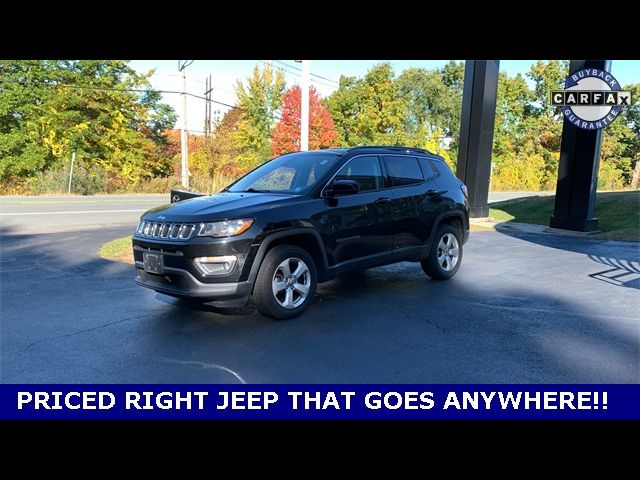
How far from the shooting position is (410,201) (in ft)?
Answer: 21.4

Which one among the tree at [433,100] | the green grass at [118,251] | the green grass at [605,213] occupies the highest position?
the tree at [433,100]

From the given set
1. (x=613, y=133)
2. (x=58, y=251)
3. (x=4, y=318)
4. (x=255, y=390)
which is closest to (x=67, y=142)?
(x=58, y=251)

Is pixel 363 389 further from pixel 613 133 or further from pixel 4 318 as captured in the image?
pixel 613 133

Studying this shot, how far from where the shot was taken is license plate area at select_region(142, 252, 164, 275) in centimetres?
489

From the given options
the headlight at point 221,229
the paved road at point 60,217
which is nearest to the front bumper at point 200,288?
the headlight at point 221,229

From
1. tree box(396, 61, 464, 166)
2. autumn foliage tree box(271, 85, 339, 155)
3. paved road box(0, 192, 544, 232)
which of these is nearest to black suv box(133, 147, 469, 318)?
paved road box(0, 192, 544, 232)

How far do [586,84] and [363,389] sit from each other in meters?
12.1

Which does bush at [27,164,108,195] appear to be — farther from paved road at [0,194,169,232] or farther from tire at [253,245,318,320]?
tire at [253,245,318,320]

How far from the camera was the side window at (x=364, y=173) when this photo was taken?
5.89m

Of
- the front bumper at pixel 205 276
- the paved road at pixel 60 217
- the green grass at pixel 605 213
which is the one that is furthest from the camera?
the paved road at pixel 60 217

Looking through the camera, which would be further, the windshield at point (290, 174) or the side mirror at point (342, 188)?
the windshield at point (290, 174)

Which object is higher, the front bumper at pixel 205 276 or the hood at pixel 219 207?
the hood at pixel 219 207

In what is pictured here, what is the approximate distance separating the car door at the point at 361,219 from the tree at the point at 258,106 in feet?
109

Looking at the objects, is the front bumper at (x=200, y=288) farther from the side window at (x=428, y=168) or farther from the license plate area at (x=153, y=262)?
the side window at (x=428, y=168)
